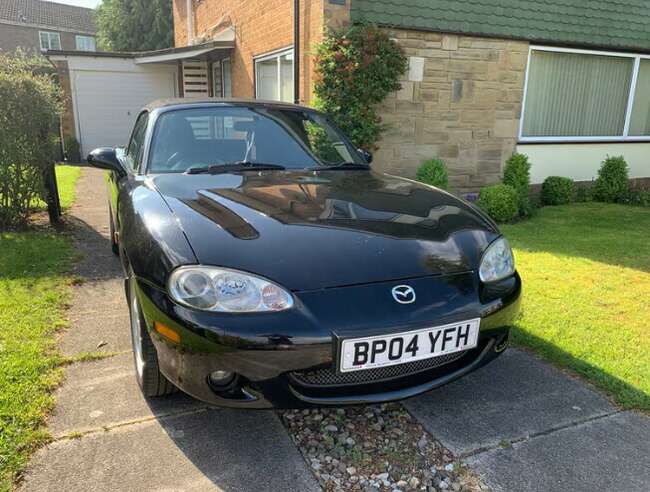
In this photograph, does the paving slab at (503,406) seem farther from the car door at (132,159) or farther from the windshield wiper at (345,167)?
the car door at (132,159)

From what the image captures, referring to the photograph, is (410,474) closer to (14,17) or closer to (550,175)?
(550,175)

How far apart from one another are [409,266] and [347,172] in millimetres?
1417

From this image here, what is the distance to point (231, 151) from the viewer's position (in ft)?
11.1

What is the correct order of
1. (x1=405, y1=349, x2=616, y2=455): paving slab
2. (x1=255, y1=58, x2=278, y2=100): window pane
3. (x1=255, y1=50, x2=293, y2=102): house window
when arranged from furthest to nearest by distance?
(x1=255, y1=58, x2=278, y2=100): window pane
(x1=255, y1=50, x2=293, y2=102): house window
(x1=405, y1=349, x2=616, y2=455): paving slab

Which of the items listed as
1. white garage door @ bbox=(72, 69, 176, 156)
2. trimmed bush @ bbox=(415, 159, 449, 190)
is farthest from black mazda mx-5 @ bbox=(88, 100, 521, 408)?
white garage door @ bbox=(72, 69, 176, 156)

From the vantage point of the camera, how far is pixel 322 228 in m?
2.34

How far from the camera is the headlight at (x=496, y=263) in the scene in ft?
7.80

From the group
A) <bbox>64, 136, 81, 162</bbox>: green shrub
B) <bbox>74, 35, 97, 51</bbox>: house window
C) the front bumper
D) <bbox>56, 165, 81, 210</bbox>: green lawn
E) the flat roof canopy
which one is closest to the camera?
the front bumper

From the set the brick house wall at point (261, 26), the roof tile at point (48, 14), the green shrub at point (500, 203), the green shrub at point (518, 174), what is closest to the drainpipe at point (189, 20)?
the brick house wall at point (261, 26)

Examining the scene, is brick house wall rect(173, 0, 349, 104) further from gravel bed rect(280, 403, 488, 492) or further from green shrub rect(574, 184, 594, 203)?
gravel bed rect(280, 403, 488, 492)

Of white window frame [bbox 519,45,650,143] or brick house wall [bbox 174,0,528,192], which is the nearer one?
brick house wall [bbox 174,0,528,192]

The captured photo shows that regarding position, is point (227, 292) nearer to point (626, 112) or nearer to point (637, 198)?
point (637, 198)

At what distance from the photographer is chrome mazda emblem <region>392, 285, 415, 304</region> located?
2062mm

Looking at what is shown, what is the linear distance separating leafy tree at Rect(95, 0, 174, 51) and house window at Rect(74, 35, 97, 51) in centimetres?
926
